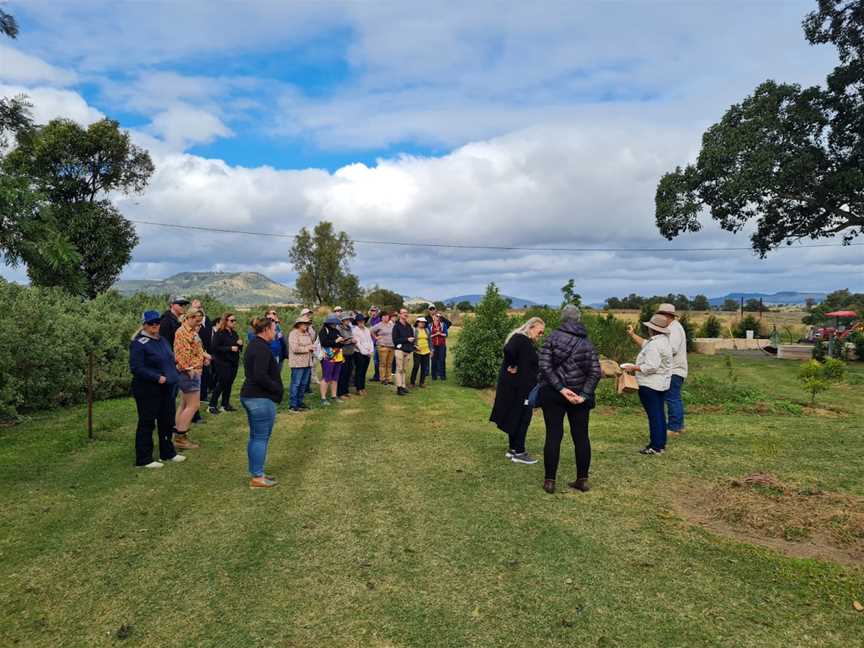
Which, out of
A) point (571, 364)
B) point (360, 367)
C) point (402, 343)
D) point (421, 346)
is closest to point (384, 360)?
point (421, 346)

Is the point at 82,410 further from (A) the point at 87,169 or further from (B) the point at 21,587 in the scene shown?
(A) the point at 87,169

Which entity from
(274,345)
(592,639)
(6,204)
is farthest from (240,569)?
(274,345)

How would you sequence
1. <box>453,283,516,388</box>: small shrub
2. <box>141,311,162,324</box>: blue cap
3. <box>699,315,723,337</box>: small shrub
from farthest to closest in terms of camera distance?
<box>699,315,723,337</box>: small shrub
<box>453,283,516,388</box>: small shrub
<box>141,311,162,324</box>: blue cap

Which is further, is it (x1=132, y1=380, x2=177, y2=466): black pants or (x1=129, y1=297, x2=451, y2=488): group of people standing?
(x1=132, y1=380, x2=177, y2=466): black pants

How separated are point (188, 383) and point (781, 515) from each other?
711 cm

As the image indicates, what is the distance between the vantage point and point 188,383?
772 cm

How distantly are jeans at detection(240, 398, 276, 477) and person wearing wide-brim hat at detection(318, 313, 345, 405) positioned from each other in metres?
4.90

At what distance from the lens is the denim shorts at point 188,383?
25.3 feet

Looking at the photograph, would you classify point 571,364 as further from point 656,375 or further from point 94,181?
point 94,181

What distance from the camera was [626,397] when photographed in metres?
11.6

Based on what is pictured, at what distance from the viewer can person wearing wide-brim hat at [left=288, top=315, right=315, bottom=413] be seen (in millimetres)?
10227

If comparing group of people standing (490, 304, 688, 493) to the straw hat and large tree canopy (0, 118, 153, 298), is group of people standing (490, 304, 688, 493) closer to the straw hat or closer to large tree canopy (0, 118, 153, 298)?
the straw hat

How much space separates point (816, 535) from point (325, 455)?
18.0ft

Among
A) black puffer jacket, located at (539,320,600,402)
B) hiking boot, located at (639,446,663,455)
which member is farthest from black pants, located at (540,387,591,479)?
hiking boot, located at (639,446,663,455)
